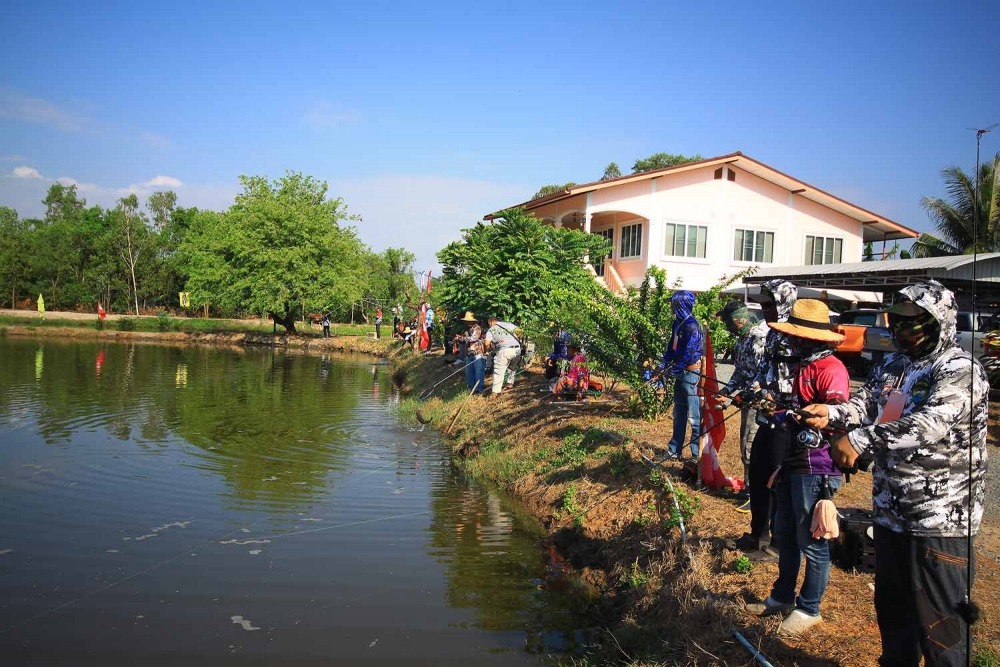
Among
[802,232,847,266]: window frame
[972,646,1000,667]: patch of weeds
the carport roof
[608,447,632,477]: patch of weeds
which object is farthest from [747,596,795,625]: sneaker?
[802,232,847,266]: window frame

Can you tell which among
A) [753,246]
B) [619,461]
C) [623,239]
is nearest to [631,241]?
[623,239]

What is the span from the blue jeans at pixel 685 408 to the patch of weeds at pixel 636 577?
70.5 inches

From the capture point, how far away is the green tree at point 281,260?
39.9m

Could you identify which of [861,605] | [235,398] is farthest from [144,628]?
[235,398]

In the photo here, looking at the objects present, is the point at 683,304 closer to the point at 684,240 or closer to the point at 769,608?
the point at 769,608

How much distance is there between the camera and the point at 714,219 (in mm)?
28000

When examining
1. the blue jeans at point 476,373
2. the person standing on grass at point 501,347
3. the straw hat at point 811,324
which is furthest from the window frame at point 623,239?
the straw hat at point 811,324

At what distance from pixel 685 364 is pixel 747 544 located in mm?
2605

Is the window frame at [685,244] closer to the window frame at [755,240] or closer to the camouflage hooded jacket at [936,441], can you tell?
the window frame at [755,240]

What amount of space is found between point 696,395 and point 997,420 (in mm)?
6630

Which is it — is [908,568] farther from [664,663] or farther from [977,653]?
[664,663]

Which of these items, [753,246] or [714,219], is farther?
[753,246]

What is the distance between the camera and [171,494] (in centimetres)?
952

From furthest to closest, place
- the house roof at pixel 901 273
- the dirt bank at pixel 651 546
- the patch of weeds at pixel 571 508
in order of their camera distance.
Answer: the house roof at pixel 901 273 < the patch of weeds at pixel 571 508 < the dirt bank at pixel 651 546
